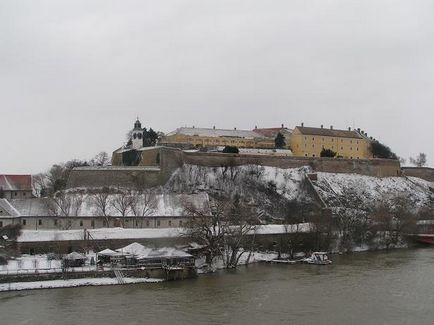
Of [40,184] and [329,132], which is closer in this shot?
[40,184]

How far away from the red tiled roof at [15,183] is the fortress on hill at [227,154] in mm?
4436

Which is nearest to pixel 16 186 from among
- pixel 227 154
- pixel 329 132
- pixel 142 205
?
pixel 142 205

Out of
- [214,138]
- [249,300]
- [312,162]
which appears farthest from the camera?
[214,138]

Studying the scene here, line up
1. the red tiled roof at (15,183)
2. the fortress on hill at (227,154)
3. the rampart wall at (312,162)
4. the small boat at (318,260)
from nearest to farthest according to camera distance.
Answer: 1. the small boat at (318,260)
2. the red tiled roof at (15,183)
3. the fortress on hill at (227,154)
4. the rampart wall at (312,162)

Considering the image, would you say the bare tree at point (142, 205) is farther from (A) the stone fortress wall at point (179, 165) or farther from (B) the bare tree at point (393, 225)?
(B) the bare tree at point (393, 225)

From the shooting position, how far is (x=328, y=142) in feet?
270

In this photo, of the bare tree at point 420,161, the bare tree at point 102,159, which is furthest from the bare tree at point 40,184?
the bare tree at point 420,161

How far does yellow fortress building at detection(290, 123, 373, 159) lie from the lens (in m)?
80.3

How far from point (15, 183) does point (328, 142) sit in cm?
4215

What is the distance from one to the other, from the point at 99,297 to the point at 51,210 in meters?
15.6

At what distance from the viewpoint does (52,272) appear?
3250 cm

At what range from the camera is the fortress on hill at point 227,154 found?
5809cm

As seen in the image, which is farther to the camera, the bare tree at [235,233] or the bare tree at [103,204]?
the bare tree at [103,204]

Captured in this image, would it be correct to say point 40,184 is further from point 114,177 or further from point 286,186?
point 286,186
